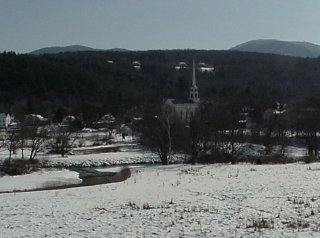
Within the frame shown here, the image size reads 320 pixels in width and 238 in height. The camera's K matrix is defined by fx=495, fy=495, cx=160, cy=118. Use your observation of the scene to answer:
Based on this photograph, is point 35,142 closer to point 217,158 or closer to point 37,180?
point 37,180

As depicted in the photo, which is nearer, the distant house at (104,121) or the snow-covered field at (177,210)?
the snow-covered field at (177,210)

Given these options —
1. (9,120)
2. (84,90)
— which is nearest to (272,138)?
(9,120)

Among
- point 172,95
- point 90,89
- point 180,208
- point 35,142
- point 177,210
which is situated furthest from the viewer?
point 172,95

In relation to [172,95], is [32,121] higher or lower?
lower

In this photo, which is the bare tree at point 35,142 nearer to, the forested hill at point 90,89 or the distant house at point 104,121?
the distant house at point 104,121

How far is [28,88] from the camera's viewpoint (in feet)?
426

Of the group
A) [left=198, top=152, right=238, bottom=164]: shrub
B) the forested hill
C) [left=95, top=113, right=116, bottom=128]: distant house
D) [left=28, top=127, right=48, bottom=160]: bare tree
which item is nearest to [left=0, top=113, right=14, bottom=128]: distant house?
the forested hill

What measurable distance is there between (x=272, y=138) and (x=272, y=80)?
405 feet

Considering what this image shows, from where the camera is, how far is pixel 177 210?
A: 51.1ft

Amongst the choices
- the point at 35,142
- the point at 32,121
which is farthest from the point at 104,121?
the point at 35,142

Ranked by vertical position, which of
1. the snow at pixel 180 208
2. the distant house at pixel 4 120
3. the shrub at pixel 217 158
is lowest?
the distant house at pixel 4 120

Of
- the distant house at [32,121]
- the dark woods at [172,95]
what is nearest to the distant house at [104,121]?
the dark woods at [172,95]

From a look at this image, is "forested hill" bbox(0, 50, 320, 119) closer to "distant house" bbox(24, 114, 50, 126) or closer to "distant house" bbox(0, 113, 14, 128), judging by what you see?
"distant house" bbox(0, 113, 14, 128)

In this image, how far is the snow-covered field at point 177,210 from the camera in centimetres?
1236
